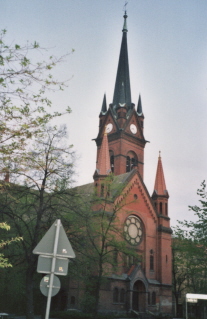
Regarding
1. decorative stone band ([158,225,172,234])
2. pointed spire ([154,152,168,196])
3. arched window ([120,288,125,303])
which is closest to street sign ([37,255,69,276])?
arched window ([120,288,125,303])

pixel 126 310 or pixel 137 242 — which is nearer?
pixel 126 310

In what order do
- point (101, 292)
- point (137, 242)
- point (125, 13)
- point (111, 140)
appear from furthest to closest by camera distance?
point (125, 13) → point (111, 140) → point (137, 242) → point (101, 292)

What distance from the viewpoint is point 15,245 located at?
23391mm

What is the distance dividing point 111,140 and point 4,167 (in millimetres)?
43284

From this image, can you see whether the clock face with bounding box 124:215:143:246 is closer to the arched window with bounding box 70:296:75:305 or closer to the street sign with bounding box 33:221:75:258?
the arched window with bounding box 70:296:75:305

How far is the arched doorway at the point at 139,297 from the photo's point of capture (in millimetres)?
37188

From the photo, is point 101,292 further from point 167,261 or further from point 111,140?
point 111,140

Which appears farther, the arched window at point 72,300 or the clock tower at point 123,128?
the clock tower at point 123,128

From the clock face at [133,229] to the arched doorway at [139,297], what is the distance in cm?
431

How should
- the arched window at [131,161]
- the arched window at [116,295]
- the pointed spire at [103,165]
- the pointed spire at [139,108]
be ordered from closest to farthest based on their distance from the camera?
the arched window at [116,295] < the pointed spire at [103,165] < the arched window at [131,161] < the pointed spire at [139,108]

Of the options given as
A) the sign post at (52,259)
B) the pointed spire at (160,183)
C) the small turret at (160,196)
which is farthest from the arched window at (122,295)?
the sign post at (52,259)

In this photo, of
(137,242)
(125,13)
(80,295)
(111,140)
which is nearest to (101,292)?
(80,295)

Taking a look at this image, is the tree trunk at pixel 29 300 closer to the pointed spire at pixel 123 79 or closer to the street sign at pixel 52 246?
the street sign at pixel 52 246

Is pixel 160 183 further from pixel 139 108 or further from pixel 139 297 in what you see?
pixel 139 108
